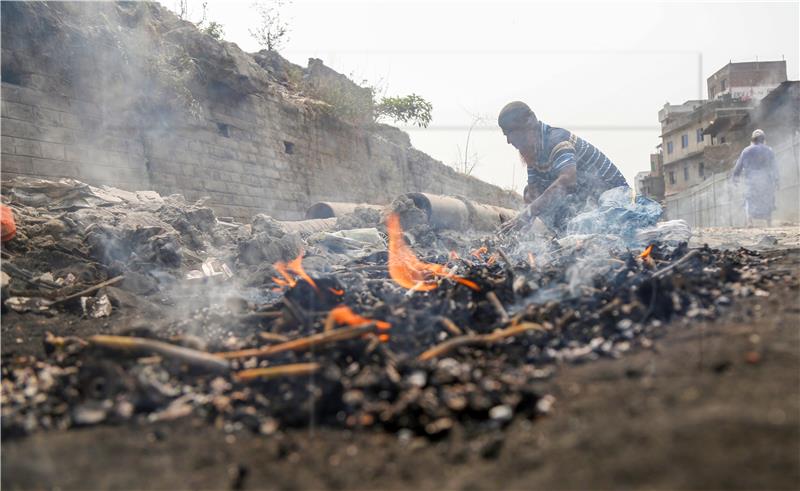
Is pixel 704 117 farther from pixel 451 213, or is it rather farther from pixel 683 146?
pixel 451 213

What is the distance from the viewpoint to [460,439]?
5.36 ft

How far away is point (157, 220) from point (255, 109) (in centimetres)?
617

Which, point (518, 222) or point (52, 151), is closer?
point (518, 222)

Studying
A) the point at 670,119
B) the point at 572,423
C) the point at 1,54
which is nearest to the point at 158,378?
the point at 572,423

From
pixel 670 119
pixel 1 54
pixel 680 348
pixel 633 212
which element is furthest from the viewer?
pixel 670 119

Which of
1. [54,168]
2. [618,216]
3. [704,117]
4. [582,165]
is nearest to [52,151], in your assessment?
[54,168]

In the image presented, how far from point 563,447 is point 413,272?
2809mm

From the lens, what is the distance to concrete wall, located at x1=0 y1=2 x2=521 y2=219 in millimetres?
6430

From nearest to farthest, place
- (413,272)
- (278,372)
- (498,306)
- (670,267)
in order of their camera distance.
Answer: (278,372)
(498,306)
(670,267)
(413,272)

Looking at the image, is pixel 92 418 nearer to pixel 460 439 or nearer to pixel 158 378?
pixel 158 378

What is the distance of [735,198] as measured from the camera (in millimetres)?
14945

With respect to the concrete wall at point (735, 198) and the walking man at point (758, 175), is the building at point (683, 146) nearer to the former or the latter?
the concrete wall at point (735, 198)

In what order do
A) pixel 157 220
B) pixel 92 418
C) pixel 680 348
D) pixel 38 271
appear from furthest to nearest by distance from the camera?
pixel 157 220 → pixel 38 271 → pixel 680 348 → pixel 92 418

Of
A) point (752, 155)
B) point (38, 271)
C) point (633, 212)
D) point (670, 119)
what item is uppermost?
point (670, 119)
